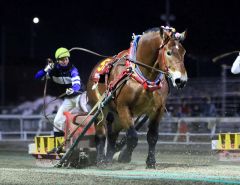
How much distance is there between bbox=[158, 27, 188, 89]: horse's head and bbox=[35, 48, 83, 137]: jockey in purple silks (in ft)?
6.65

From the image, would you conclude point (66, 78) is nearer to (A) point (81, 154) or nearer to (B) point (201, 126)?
(A) point (81, 154)

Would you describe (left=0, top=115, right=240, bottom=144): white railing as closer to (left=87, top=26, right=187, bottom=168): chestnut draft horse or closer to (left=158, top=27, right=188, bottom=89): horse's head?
(left=87, top=26, right=187, bottom=168): chestnut draft horse

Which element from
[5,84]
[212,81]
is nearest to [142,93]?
[212,81]

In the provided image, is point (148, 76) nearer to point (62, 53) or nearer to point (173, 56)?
point (173, 56)

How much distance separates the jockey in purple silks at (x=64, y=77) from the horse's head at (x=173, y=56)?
2.03 metres

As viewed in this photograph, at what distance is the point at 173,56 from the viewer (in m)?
9.26

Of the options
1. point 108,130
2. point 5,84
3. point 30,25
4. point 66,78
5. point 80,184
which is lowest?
point 80,184

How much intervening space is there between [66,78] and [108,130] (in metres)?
1.20

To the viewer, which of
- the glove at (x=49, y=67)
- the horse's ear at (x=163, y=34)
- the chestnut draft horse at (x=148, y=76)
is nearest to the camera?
the chestnut draft horse at (x=148, y=76)

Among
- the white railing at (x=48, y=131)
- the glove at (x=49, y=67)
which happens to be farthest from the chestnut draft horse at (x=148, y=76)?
the white railing at (x=48, y=131)

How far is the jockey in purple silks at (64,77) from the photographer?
11.0m

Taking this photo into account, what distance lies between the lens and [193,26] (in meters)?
27.6

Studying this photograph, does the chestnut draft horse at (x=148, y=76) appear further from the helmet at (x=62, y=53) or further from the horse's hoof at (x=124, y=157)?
the helmet at (x=62, y=53)

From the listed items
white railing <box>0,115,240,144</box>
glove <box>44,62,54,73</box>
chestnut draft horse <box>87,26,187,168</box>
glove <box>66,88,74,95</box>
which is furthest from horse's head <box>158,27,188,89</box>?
white railing <box>0,115,240,144</box>
